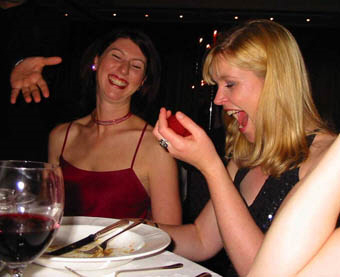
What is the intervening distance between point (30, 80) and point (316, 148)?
117 centimetres

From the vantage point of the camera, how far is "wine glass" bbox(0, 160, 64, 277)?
72cm

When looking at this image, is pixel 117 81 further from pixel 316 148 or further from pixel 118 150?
pixel 316 148

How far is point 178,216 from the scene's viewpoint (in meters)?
2.22

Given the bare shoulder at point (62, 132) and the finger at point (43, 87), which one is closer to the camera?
the finger at point (43, 87)

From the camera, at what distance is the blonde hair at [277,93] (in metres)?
1.60

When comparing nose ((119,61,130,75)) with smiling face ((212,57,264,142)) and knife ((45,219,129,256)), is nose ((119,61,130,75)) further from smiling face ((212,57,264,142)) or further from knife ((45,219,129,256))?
knife ((45,219,129,256))

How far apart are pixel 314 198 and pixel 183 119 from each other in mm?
718

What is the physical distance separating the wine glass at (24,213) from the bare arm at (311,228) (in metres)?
0.42

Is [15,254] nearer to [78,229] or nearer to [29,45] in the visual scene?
[78,229]

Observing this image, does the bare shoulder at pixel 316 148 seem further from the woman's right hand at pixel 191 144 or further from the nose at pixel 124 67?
the nose at pixel 124 67

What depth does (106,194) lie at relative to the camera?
2.16 metres

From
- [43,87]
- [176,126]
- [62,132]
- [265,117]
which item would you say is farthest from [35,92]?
[265,117]

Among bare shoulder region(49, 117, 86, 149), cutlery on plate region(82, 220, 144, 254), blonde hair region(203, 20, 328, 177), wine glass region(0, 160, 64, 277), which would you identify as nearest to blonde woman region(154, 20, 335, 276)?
blonde hair region(203, 20, 328, 177)

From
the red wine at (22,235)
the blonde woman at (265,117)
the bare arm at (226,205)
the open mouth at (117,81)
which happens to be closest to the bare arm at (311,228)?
the red wine at (22,235)
